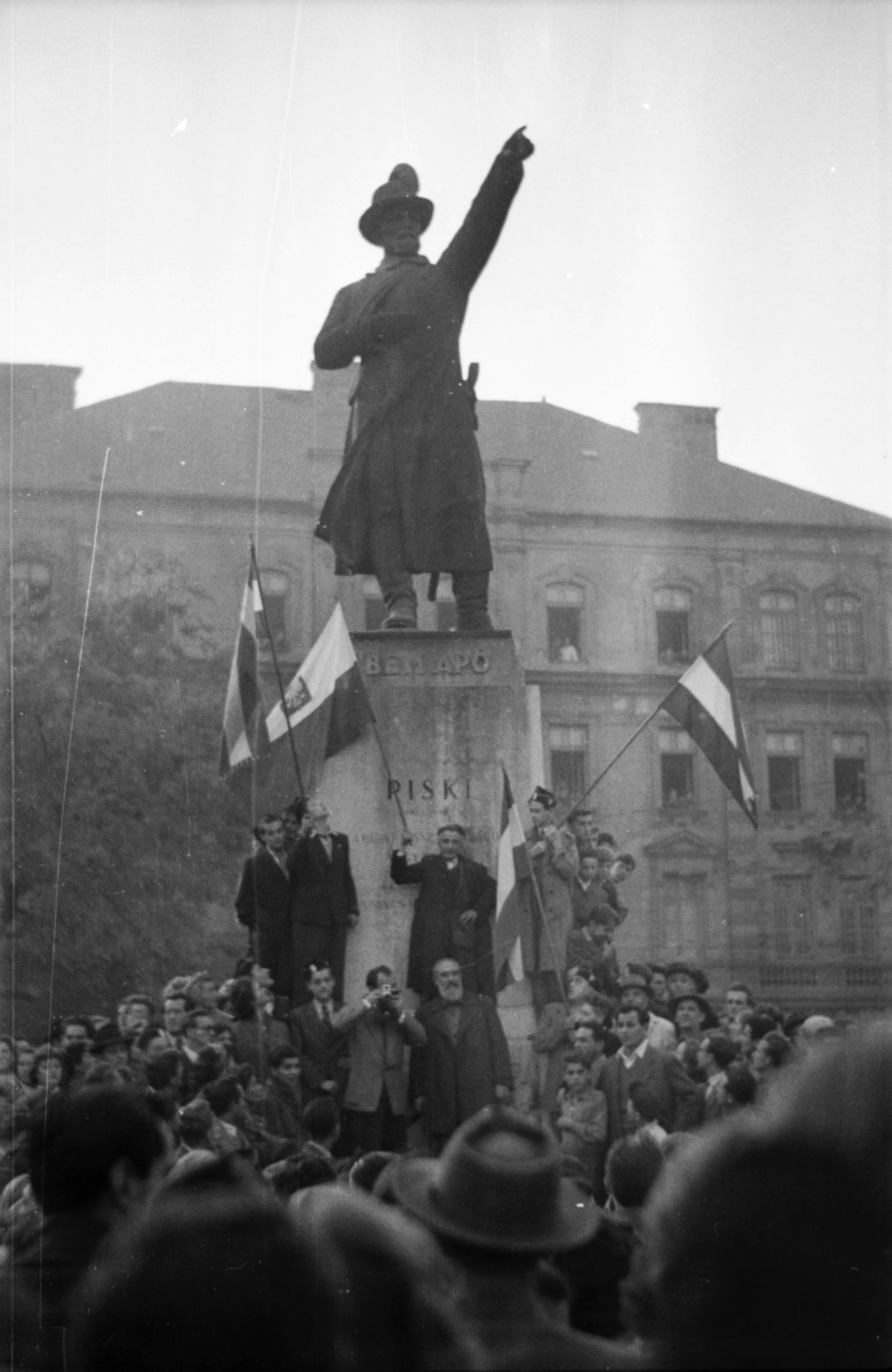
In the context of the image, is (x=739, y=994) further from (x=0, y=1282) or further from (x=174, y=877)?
(x=174, y=877)

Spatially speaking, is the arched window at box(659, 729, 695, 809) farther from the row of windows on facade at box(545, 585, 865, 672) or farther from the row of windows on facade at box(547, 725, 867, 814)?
the row of windows on facade at box(545, 585, 865, 672)

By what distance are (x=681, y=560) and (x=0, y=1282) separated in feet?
46.4

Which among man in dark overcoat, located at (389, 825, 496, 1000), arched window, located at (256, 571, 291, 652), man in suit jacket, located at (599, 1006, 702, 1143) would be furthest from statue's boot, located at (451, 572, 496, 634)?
arched window, located at (256, 571, 291, 652)

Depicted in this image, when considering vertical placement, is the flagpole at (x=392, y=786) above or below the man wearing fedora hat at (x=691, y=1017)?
above

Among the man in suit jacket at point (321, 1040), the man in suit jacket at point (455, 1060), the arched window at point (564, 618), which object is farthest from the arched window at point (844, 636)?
the man in suit jacket at point (321, 1040)

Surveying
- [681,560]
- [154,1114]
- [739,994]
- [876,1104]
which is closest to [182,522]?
[681,560]

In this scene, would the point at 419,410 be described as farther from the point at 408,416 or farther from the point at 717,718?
the point at 717,718

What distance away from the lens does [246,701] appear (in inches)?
360

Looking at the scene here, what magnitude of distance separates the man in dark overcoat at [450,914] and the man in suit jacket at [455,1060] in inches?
5.3

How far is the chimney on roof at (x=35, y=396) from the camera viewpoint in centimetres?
1160

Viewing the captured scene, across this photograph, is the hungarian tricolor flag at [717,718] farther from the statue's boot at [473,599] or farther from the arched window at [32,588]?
the arched window at [32,588]

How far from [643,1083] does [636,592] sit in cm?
873

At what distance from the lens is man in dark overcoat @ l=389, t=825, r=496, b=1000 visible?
8406mm

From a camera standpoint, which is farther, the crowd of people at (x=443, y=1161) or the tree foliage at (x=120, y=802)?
the tree foliage at (x=120, y=802)
